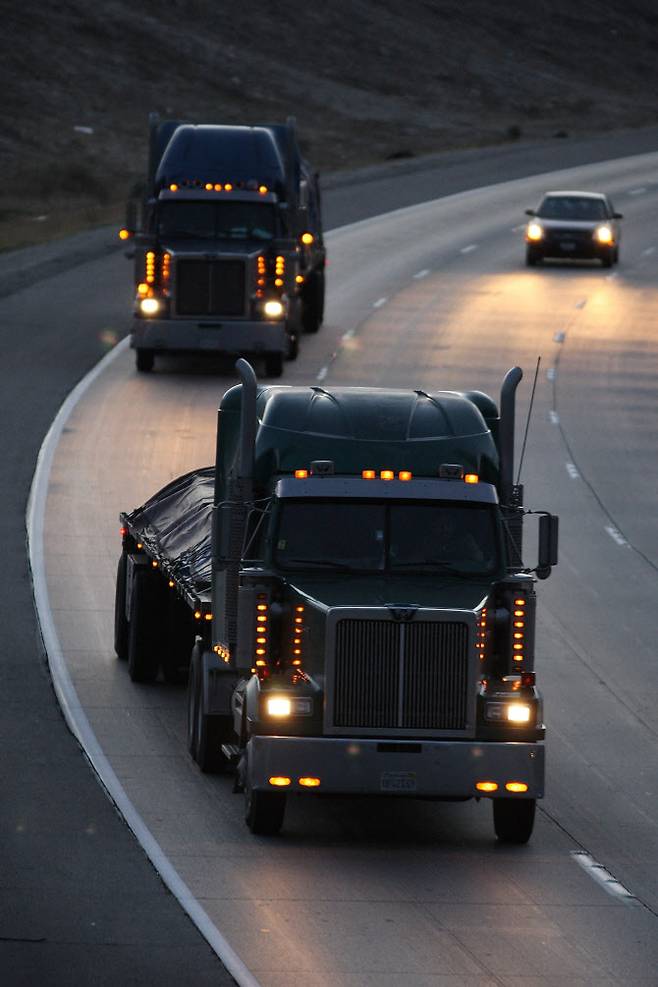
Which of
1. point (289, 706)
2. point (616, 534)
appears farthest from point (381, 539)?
point (616, 534)

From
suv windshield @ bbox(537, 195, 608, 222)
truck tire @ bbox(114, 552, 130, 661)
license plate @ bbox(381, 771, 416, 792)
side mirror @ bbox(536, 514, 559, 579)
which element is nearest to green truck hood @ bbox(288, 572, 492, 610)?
side mirror @ bbox(536, 514, 559, 579)

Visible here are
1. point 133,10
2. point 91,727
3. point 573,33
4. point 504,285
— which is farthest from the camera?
point 573,33

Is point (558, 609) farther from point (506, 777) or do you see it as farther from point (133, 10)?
point (133, 10)

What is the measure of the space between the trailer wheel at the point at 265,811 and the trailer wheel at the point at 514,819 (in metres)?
1.55

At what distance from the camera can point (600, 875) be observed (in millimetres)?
14539

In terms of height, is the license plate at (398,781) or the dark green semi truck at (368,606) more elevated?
the dark green semi truck at (368,606)

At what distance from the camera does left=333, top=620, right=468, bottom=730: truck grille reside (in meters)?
14.5

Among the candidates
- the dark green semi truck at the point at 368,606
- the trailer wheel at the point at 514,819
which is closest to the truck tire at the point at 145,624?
the dark green semi truck at the point at 368,606

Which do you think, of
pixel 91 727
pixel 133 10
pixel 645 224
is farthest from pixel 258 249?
pixel 133 10

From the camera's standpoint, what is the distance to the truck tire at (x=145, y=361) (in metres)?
40.0

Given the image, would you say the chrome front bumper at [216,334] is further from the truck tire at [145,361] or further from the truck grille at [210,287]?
the truck tire at [145,361]

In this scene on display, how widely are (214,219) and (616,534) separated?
11965mm

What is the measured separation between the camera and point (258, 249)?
125 ft

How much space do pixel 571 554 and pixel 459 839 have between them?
40.6 feet
